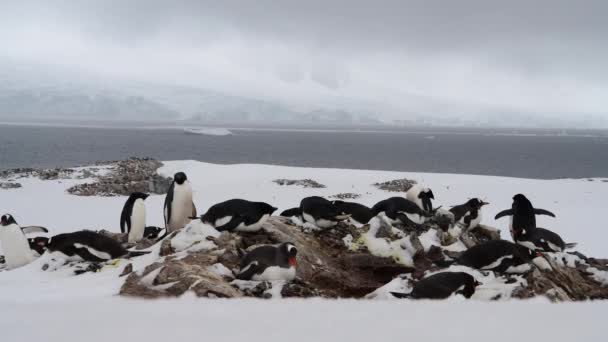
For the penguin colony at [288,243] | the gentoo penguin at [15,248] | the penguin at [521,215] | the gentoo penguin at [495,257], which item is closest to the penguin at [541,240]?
the penguin colony at [288,243]

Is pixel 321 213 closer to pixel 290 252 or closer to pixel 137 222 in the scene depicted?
pixel 290 252

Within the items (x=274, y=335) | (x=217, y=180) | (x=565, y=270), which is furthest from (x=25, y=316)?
(x=217, y=180)

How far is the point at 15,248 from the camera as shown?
709 centimetres

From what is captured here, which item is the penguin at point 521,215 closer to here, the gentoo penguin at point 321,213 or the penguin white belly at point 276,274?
the gentoo penguin at point 321,213

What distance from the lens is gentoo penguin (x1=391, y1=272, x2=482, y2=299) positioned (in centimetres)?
442

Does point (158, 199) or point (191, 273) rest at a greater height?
point (191, 273)

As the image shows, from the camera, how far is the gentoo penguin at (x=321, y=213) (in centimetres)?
662

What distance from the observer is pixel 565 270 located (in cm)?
571

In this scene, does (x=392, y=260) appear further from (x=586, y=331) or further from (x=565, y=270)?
(x=586, y=331)

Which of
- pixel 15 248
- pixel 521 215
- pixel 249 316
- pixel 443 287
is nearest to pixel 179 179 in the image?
pixel 15 248

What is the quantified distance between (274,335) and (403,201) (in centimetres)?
431

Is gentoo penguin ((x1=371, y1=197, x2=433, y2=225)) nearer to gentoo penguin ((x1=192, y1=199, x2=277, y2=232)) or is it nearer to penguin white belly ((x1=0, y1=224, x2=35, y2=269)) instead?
gentoo penguin ((x1=192, y1=199, x2=277, y2=232))

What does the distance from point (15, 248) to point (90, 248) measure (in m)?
2.08

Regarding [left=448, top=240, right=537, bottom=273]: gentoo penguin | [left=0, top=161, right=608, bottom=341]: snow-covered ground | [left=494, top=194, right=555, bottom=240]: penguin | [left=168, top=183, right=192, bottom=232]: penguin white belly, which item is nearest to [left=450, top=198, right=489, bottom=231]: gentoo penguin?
[left=494, top=194, right=555, bottom=240]: penguin
